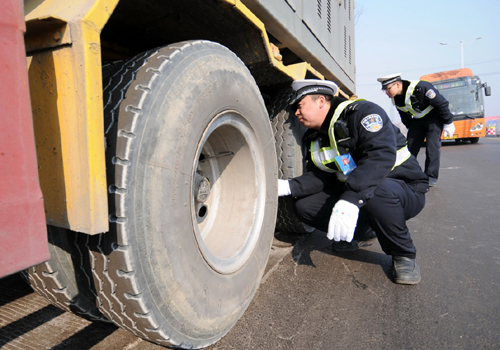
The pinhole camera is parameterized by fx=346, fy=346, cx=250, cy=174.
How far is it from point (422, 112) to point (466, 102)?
11581 millimetres

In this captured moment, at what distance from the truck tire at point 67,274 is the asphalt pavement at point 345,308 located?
0.89 feet

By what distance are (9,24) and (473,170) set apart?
754 centimetres

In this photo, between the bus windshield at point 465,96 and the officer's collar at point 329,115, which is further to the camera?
the bus windshield at point 465,96

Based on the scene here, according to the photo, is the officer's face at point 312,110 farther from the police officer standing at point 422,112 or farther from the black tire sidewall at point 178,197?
the police officer standing at point 422,112

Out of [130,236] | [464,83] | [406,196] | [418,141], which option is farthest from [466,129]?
[130,236]

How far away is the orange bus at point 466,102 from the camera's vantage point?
45.7ft

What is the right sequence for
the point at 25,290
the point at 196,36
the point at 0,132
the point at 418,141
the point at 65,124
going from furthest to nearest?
the point at 418,141 < the point at 25,290 < the point at 196,36 < the point at 65,124 < the point at 0,132

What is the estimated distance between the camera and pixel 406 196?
90.0 inches

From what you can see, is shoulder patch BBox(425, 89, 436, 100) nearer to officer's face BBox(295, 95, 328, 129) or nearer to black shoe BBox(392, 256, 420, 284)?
officer's face BBox(295, 95, 328, 129)

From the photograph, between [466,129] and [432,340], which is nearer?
[432,340]

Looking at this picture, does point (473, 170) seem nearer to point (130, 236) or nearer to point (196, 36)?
point (196, 36)

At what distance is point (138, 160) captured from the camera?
988 millimetres

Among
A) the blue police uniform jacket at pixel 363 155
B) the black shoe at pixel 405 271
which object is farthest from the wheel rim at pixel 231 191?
the black shoe at pixel 405 271

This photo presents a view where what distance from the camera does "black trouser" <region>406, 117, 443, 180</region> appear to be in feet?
15.5
